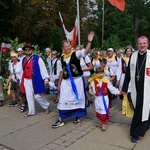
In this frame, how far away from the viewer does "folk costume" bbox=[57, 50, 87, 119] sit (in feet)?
18.5

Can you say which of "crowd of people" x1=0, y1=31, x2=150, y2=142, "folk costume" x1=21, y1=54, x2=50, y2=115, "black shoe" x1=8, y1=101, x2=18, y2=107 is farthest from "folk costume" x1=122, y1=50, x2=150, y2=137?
"black shoe" x1=8, y1=101, x2=18, y2=107

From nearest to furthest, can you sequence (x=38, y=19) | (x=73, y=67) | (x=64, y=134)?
(x=64, y=134), (x=73, y=67), (x=38, y=19)

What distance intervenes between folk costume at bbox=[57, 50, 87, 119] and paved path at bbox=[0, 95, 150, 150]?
39 cm

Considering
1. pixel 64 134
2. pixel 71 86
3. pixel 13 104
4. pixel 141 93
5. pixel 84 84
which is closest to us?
pixel 141 93

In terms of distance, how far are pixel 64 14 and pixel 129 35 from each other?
2068cm

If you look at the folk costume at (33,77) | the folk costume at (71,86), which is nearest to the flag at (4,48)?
the folk costume at (33,77)

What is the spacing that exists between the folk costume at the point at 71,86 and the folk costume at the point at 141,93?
132 cm

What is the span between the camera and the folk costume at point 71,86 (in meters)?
5.62

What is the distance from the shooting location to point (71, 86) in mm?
5723

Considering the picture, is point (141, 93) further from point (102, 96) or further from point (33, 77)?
point (33, 77)

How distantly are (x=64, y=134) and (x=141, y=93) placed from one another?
1.72 meters

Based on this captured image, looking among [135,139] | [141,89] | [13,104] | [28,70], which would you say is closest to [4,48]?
[13,104]

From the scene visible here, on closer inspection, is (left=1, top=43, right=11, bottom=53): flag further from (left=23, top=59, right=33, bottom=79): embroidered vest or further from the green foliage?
the green foliage

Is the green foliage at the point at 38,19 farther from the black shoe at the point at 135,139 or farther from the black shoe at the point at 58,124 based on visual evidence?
the black shoe at the point at 135,139
